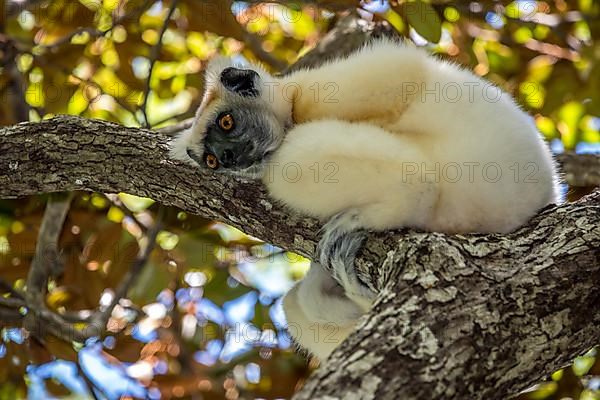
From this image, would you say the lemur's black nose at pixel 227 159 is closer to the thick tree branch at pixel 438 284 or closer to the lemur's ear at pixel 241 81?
the thick tree branch at pixel 438 284

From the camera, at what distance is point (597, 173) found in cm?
484

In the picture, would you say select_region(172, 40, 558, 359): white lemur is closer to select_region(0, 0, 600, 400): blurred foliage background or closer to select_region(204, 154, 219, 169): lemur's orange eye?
select_region(204, 154, 219, 169): lemur's orange eye

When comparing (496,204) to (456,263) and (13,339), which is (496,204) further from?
(13,339)

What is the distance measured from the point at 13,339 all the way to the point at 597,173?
12.6ft

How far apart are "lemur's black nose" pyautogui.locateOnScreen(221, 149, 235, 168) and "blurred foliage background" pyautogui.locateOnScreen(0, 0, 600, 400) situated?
3.43 ft

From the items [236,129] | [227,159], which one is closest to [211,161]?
[227,159]

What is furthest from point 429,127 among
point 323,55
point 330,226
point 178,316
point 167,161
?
point 178,316

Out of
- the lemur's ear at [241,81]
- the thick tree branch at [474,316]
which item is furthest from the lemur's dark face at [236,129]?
the thick tree branch at [474,316]

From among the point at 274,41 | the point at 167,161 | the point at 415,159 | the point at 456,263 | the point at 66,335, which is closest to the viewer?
the point at 456,263

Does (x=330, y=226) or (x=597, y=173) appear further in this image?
(x=597, y=173)

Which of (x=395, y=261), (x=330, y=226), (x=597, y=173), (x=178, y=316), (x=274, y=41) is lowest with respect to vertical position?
(x=178, y=316)

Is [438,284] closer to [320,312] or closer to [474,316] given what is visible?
[474,316]

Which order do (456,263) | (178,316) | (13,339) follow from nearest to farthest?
(456,263) → (13,339) → (178,316)

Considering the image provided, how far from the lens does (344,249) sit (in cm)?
295
